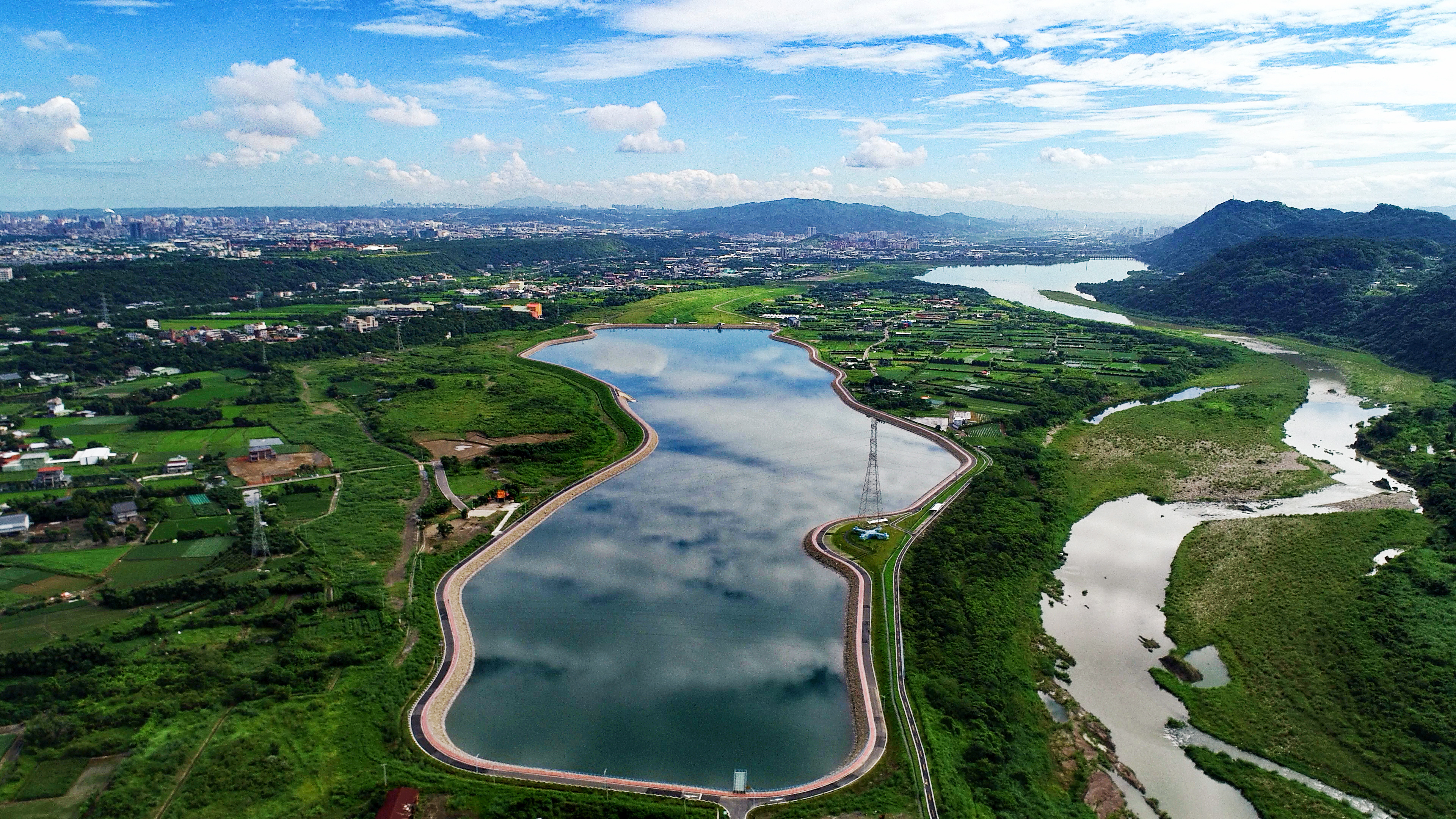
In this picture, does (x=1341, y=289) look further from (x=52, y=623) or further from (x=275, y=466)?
(x=52, y=623)

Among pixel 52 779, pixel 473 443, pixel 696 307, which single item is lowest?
pixel 52 779

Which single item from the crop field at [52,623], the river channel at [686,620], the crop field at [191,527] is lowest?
the river channel at [686,620]

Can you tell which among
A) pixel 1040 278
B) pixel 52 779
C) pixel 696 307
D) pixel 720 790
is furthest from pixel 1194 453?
pixel 1040 278

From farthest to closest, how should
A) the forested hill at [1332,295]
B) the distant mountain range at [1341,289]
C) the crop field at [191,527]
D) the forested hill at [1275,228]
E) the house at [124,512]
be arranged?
the forested hill at [1275,228]
the distant mountain range at [1341,289]
the forested hill at [1332,295]
the house at [124,512]
the crop field at [191,527]

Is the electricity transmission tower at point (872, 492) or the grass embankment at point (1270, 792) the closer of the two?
the grass embankment at point (1270, 792)

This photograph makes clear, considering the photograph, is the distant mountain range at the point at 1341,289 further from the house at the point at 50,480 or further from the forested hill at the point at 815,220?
the forested hill at the point at 815,220

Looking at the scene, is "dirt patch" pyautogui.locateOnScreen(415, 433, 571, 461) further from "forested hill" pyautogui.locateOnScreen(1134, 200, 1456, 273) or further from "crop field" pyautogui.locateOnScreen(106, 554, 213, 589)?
"forested hill" pyautogui.locateOnScreen(1134, 200, 1456, 273)

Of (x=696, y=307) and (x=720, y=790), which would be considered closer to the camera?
(x=720, y=790)

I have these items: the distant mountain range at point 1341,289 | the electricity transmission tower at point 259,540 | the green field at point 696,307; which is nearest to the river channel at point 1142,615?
the electricity transmission tower at point 259,540

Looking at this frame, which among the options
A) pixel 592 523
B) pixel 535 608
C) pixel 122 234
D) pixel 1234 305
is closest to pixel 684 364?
pixel 592 523
